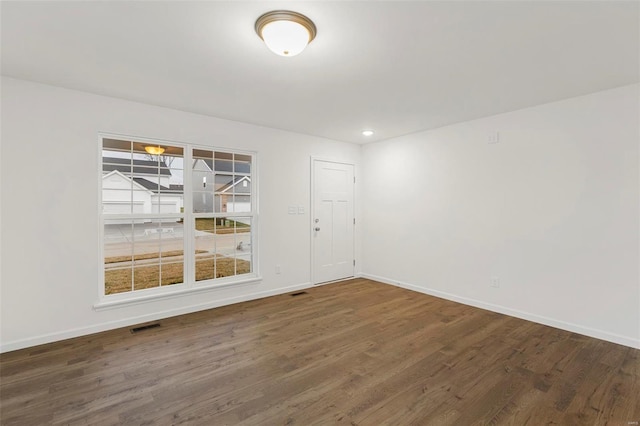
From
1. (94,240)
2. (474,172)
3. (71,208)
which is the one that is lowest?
(94,240)

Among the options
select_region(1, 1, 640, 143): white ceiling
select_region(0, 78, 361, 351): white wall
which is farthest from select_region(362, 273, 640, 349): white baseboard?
select_region(0, 78, 361, 351): white wall

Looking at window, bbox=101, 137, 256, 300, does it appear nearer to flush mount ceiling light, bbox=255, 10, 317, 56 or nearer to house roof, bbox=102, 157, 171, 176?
house roof, bbox=102, 157, 171, 176

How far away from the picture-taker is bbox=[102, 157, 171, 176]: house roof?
3.27 m

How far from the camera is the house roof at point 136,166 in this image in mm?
3268

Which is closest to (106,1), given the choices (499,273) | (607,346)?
(499,273)

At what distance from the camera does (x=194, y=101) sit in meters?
3.30

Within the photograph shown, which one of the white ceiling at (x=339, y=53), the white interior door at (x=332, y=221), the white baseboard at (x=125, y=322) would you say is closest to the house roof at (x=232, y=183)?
the white ceiling at (x=339, y=53)

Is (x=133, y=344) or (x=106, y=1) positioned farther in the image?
(x=133, y=344)

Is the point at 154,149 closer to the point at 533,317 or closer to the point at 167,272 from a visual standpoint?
the point at 167,272

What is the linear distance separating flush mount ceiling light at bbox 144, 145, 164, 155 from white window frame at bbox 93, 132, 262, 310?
58 millimetres

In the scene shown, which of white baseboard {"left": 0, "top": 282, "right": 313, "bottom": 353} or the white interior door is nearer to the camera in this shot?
white baseboard {"left": 0, "top": 282, "right": 313, "bottom": 353}

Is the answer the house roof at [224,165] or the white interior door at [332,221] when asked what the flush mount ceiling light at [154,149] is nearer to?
the house roof at [224,165]

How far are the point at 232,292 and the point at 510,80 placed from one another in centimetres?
399

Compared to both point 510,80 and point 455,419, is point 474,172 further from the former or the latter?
point 455,419
